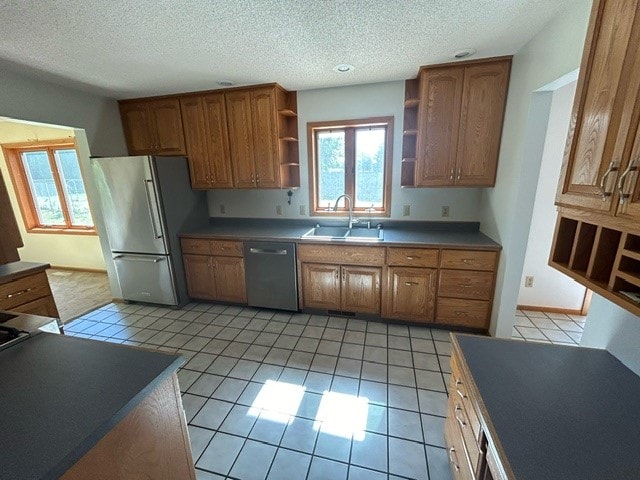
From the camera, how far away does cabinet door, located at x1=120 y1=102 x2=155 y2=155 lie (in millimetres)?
3074

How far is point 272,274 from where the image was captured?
2.82 meters

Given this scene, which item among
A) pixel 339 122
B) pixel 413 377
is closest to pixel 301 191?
pixel 339 122

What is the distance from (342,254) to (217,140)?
1.84m

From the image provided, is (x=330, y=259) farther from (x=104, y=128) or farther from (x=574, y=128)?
(x=104, y=128)

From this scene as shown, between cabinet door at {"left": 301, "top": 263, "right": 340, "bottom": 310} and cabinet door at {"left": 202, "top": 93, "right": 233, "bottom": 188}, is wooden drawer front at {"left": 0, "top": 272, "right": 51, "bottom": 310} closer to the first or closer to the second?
cabinet door at {"left": 202, "top": 93, "right": 233, "bottom": 188}

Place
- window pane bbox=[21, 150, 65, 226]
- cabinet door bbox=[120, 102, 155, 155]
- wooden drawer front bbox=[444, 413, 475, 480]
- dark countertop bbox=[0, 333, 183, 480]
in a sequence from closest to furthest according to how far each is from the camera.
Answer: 1. dark countertop bbox=[0, 333, 183, 480]
2. wooden drawer front bbox=[444, 413, 475, 480]
3. cabinet door bbox=[120, 102, 155, 155]
4. window pane bbox=[21, 150, 65, 226]

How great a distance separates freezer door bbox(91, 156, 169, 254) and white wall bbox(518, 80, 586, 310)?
3.58 m

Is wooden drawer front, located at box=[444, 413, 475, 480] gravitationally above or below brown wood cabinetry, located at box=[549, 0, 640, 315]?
below

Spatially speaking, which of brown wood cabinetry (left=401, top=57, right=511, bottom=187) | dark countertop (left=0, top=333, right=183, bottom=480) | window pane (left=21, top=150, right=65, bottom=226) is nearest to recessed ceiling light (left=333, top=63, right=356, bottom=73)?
brown wood cabinetry (left=401, top=57, right=511, bottom=187)

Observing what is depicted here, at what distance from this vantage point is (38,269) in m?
2.16

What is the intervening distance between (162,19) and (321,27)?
0.92 m

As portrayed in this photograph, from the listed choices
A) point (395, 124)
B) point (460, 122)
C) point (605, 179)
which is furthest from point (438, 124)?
point (605, 179)

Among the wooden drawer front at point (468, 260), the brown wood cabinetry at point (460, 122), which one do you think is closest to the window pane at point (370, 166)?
the brown wood cabinetry at point (460, 122)

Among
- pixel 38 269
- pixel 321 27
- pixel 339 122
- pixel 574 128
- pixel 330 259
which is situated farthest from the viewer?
pixel 339 122
